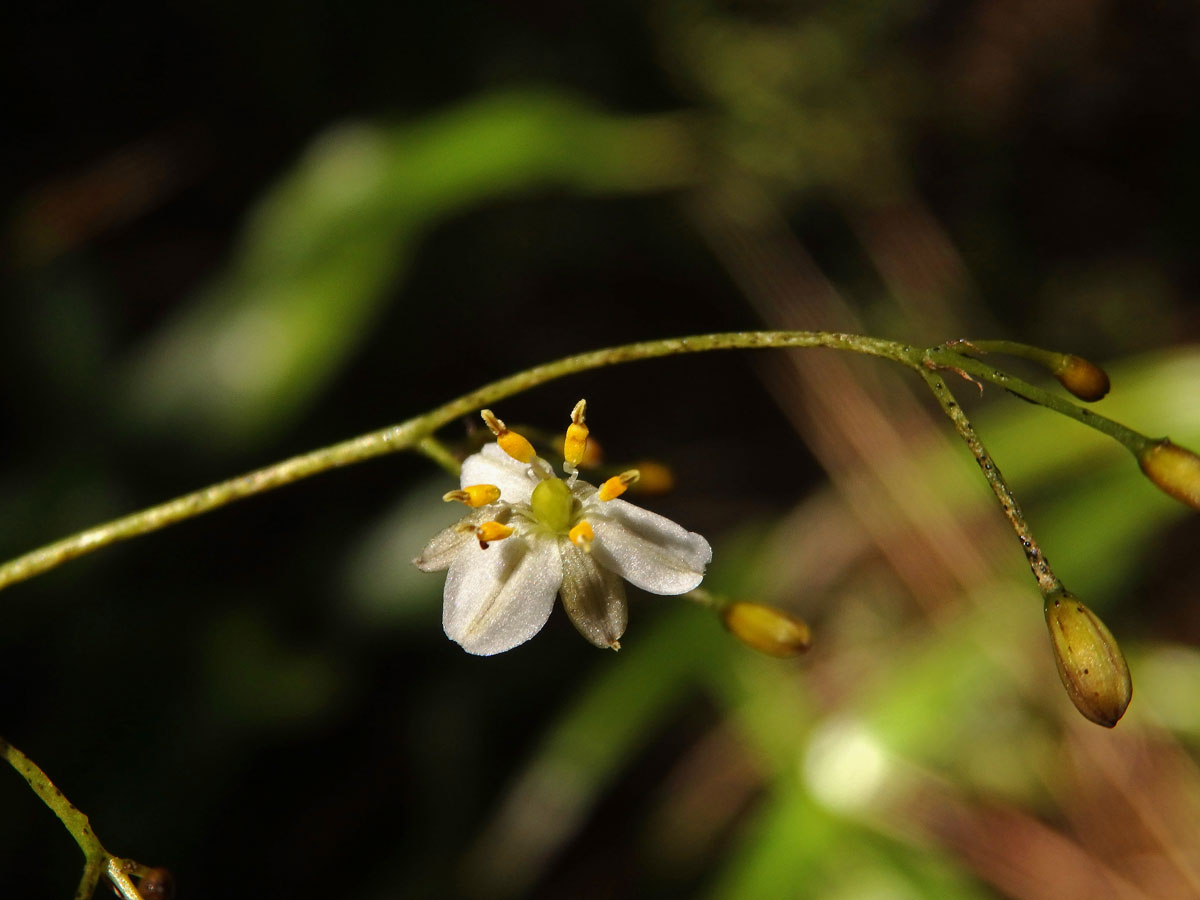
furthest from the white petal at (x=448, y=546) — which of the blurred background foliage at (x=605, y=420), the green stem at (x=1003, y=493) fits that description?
the blurred background foliage at (x=605, y=420)

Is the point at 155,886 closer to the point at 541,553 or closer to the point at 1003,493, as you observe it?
the point at 541,553

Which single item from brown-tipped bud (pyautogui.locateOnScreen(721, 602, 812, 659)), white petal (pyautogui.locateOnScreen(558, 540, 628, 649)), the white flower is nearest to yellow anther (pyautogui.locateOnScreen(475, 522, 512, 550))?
the white flower

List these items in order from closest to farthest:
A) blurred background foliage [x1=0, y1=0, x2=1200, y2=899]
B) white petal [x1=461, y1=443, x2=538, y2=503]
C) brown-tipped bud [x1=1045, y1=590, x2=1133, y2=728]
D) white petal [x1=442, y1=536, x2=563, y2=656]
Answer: brown-tipped bud [x1=1045, y1=590, x2=1133, y2=728] → white petal [x1=442, y1=536, x2=563, y2=656] → white petal [x1=461, y1=443, x2=538, y2=503] → blurred background foliage [x1=0, y1=0, x2=1200, y2=899]

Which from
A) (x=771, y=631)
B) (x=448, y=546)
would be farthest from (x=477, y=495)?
(x=771, y=631)

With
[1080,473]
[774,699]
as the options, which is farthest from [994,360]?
[774,699]

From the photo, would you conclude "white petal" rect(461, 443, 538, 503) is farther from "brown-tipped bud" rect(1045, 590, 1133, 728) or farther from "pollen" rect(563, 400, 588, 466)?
"brown-tipped bud" rect(1045, 590, 1133, 728)
